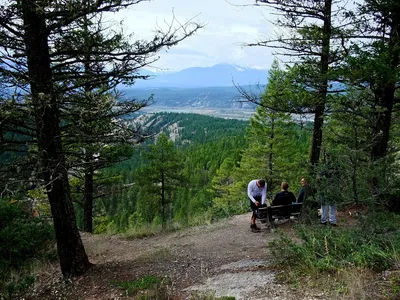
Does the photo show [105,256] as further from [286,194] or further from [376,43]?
[376,43]

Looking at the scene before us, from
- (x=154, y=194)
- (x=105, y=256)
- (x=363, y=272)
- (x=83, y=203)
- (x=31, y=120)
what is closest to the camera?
(x=363, y=272)

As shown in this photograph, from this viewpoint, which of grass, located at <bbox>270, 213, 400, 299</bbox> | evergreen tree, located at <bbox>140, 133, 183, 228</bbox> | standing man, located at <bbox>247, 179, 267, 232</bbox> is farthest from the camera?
evergreen tree, located at <bbox>140, 133, 183, 228</bbox>

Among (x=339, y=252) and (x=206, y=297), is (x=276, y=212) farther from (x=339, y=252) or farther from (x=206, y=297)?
(x=206, y=297)

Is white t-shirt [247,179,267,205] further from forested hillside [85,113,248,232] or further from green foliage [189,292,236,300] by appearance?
green foliage [189,292,236,300]

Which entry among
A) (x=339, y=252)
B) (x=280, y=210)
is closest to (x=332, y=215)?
(x=280, y=210)

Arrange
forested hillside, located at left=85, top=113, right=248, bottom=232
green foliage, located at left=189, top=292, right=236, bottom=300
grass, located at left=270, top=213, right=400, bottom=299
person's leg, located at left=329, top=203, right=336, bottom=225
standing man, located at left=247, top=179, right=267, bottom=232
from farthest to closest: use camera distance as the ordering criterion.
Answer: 1. forested hillside, located at left=85, top=113, right=248, bottom=232
2. standing man, located at left=247, top=179, right=267, bottom=232
3. person's leg, located at left=329, top=203, right=336, bottom=225
4. green foliage, located at left=189, top=292, right=236, bottom=300
5. grass, located at left=270, top=213, right=400, bottom=299

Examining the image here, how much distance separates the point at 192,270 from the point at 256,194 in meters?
3.67

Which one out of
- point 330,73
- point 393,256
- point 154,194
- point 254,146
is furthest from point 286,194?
point 154,194

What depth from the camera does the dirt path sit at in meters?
5.28

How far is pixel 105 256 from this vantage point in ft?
31.5

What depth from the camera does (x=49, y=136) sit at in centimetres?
619

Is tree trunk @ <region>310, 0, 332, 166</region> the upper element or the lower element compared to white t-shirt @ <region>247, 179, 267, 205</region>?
upper

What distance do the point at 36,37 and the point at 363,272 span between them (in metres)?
6.31

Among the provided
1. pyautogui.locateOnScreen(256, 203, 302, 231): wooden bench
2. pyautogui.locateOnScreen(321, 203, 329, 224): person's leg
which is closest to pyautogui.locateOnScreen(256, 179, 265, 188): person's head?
pyautogui.locateOnScreen(256, 203, 302, 231): wooden bench
